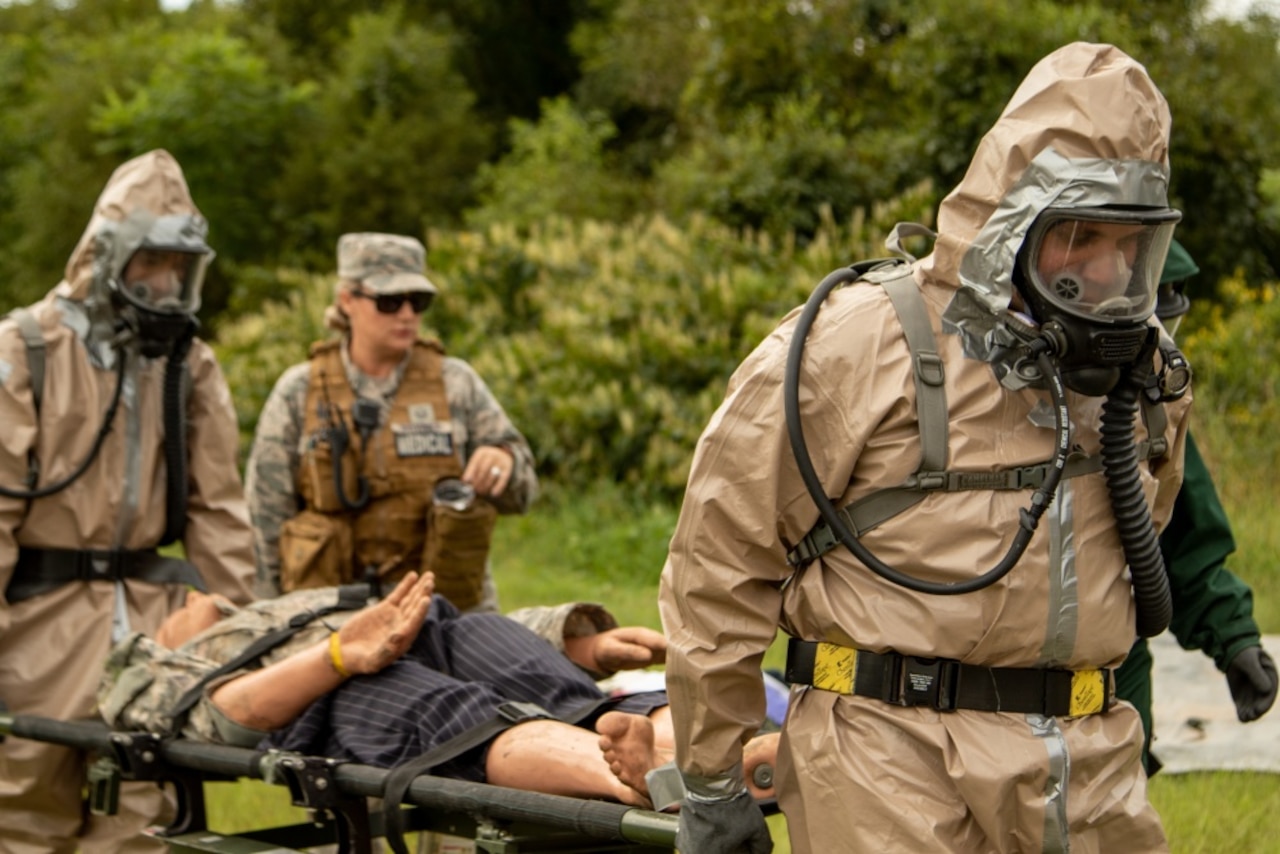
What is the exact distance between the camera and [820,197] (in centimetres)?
1362

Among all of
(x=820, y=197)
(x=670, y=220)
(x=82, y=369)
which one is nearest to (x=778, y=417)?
(x=82, y=369)

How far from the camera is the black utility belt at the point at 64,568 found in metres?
5.54

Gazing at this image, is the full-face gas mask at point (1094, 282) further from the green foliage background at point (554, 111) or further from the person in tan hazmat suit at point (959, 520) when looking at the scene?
the green foliage background at point (554, 111)

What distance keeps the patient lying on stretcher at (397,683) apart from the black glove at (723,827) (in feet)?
2.65

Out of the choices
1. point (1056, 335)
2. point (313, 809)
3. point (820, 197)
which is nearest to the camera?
point (1056, 335)

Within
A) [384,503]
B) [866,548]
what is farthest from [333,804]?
[384,503]

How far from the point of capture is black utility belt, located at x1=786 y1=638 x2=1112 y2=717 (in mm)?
3275

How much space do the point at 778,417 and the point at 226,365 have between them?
1193 centimetres

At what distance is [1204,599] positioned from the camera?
4.64 m

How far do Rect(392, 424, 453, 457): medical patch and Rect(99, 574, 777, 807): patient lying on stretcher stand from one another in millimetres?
1125

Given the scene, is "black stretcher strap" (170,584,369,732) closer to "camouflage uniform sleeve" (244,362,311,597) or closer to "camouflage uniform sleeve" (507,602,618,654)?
"camouflage uniform sleeve" (507,602,618,654)

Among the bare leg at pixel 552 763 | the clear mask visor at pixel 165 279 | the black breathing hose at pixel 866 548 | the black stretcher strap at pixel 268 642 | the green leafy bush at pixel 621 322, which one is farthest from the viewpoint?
the green leafy bush at pixel 621 322

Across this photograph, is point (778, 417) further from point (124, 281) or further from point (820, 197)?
point (820, 197)

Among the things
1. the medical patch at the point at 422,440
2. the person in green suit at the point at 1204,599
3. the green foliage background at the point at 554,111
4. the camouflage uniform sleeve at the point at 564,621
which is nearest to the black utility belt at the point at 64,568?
the medical patch at the point at 422,440
